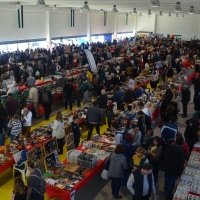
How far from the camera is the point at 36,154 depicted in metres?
6.17

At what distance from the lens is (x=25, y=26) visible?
2072cm

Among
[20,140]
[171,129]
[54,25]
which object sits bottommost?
[20,140]

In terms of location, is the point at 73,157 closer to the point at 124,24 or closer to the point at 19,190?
the point at 19,190

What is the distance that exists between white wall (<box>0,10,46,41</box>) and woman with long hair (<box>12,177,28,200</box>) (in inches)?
643

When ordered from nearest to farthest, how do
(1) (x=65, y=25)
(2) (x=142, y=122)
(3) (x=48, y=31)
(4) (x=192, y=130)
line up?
(4) (x=192, y=130), (2) (x=142, y=122), (3) (x=48, y=31), (1) (x=65, y=25)

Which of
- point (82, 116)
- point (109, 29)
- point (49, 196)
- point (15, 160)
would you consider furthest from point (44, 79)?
point (109, 29)

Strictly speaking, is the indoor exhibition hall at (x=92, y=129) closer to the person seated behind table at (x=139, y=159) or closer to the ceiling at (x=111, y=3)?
the person seated behind table at (x=139, y=159)

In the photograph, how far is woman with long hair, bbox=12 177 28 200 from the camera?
4.31 metres

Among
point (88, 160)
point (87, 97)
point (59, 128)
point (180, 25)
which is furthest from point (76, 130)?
point (180, 25)

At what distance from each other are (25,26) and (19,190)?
18.2 meters

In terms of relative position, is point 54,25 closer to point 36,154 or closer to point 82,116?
point 82,116

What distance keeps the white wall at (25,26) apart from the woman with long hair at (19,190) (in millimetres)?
16339

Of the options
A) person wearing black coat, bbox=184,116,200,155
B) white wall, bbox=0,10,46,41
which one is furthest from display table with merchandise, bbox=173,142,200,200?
white wall, bbox=0,10,46,41

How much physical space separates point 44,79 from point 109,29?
20899 millimetres
